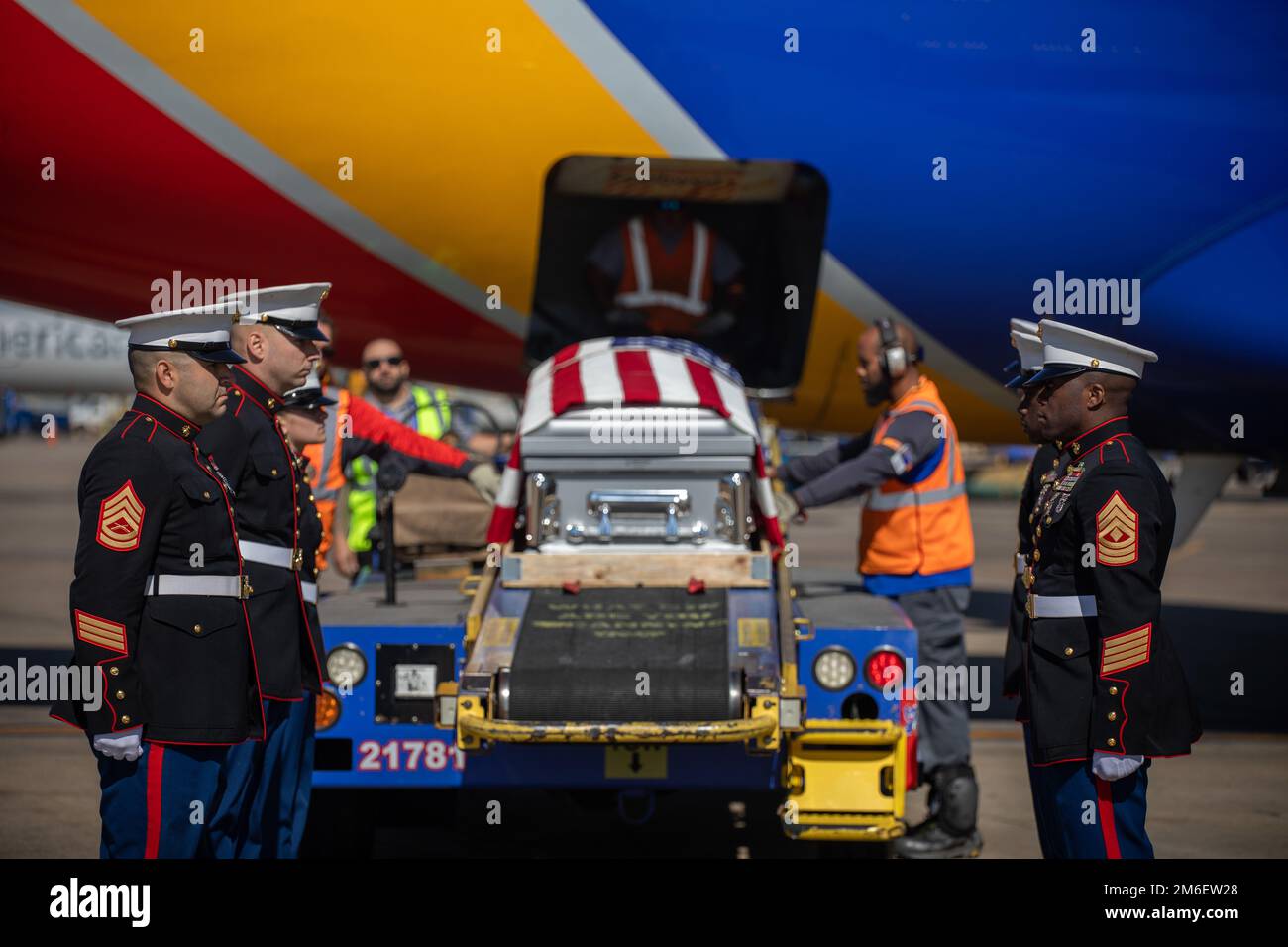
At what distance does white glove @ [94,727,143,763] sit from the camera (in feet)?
10.5

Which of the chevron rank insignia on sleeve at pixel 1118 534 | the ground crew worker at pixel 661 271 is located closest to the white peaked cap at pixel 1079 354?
the chevron rank insignia on sleeve at pixel 1118 534

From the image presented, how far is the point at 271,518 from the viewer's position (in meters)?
3.81

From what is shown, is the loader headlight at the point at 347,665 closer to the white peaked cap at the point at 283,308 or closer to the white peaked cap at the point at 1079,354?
the white peaked cap at the point at 283,308

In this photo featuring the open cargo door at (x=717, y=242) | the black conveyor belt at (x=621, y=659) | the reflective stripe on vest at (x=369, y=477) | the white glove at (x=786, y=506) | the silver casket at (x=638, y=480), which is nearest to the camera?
the black conveyor belt at (x=621, y=659)

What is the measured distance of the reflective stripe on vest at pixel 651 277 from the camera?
6688 mm

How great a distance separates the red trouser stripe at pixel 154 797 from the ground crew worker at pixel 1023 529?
6.59ft

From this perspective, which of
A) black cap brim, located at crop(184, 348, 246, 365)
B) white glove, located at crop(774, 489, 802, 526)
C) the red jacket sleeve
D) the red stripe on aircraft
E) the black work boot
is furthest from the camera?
the red stripe on aircraft

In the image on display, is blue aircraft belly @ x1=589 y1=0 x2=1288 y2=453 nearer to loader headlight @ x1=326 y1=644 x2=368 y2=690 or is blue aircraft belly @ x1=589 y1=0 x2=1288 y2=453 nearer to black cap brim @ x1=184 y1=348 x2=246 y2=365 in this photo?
loader headlight @ x1=326 y1=644 x2=368 y2=690

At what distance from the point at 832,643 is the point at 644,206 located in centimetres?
277

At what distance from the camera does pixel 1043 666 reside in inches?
138

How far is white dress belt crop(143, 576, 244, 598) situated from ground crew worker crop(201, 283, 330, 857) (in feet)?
0.59

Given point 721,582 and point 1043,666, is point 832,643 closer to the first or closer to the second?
point 721,582

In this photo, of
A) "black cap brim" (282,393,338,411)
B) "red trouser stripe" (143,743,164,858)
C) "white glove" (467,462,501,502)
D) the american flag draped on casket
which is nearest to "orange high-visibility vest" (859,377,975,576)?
the american flag draped on casket

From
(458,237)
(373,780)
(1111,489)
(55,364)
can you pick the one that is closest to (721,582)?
(373,780)
